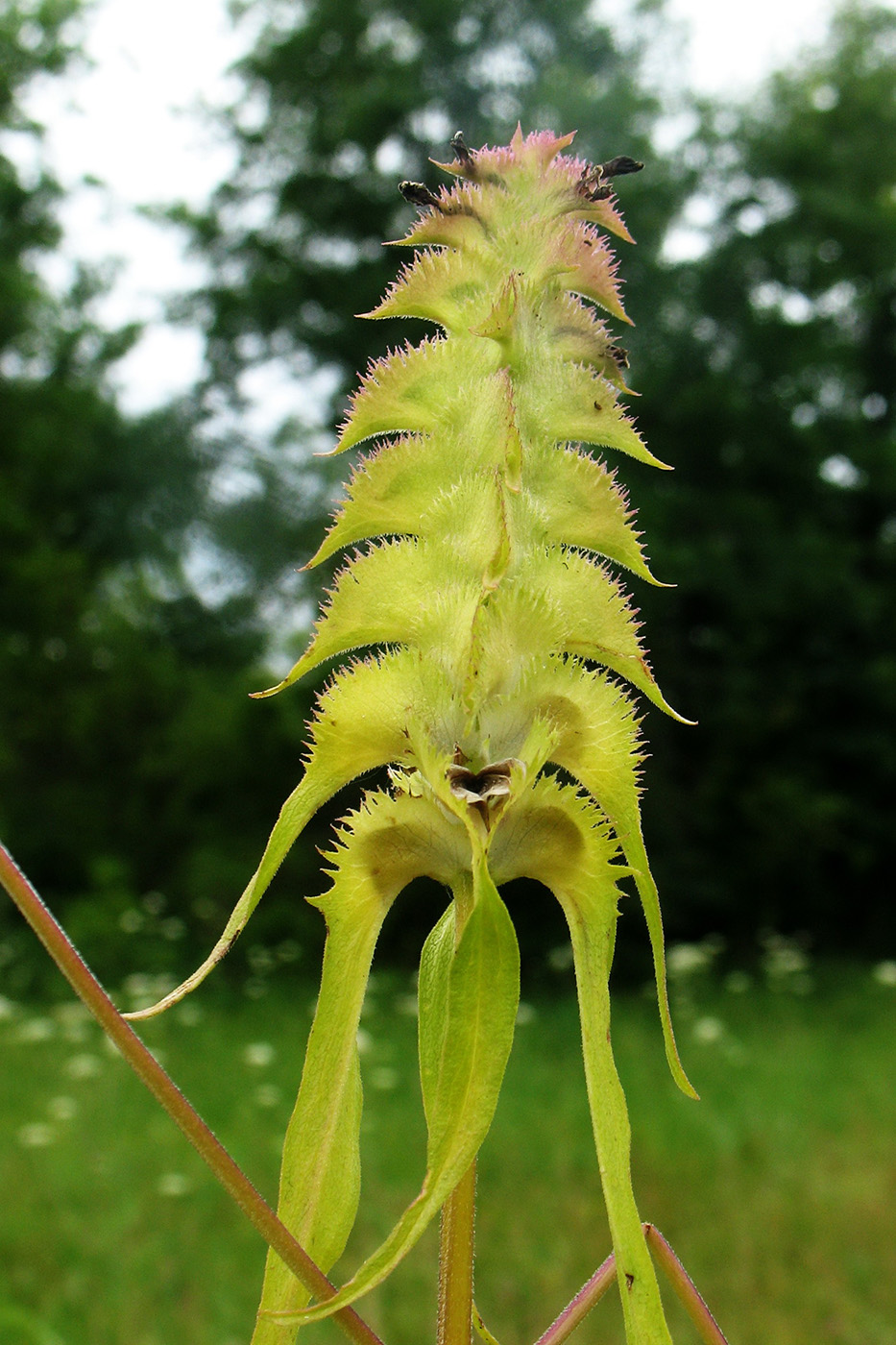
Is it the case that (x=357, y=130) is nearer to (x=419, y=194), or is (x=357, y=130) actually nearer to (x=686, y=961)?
(x=686, y=961)

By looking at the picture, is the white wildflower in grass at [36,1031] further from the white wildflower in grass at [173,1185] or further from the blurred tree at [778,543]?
the blurred tree at [778,543]

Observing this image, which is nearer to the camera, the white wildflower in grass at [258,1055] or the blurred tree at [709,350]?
the white wildflower in grass at [258,1055]

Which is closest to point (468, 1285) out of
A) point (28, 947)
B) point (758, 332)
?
point (28, 947)

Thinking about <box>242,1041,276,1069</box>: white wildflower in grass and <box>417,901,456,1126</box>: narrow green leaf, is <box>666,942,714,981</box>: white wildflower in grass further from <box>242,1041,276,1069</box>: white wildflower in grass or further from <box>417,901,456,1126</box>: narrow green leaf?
<box>417,901,456,1126</box>: narrow green leaf

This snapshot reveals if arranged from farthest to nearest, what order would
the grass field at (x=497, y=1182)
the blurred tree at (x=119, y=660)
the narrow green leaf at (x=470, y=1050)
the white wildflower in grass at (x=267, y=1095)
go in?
the blurred tree at (x=119, y=660) < the white wildflower in grass at (x=267, y=1095) < the grass field at (x=497, y=1182) < the narrow green leaf at (x=470, y=1050)

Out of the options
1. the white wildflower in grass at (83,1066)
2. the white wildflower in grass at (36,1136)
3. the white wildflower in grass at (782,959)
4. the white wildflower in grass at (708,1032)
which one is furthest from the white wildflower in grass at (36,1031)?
the white wildflower in grass at (782,959)

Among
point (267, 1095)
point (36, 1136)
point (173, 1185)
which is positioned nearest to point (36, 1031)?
point (36, 1136)

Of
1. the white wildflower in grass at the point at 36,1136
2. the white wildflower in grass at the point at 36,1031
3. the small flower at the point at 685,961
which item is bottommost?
the white wildflower in grass at the point at 36,1136
